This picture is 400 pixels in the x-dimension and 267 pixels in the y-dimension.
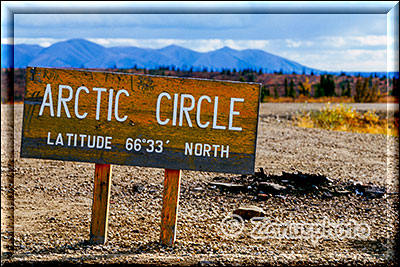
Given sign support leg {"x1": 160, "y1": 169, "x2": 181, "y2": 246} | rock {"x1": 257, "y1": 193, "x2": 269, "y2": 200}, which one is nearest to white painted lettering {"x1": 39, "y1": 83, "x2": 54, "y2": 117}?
sign support leg {"x1": 160, "y1": 169, "x2": 181, "y2": 246}

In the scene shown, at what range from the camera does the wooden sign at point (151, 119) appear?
3.93 metres

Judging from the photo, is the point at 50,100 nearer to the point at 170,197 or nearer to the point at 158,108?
the point at 158,108

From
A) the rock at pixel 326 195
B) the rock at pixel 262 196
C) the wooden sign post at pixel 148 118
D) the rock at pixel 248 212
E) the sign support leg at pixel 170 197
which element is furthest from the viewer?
the rock at pixel 326 195

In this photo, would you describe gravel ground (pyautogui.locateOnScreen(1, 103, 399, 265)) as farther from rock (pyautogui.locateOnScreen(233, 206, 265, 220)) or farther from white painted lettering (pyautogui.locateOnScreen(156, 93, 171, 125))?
white painted lettering (pyautogui.locateOnScreen(156, 93, 171, 125))

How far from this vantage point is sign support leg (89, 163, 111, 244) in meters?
4.05

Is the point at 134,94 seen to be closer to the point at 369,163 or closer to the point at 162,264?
the point at 162,264

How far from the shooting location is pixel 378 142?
983cm

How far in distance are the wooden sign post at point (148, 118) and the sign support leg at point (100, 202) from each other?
0.43 feet

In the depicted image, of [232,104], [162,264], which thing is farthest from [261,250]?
[232,104]

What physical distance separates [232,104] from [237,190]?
2.24 metres

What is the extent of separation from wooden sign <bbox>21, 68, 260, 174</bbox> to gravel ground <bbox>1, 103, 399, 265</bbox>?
791 millimetres

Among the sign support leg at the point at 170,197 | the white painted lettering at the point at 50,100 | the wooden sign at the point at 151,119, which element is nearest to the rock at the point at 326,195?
the wooden sign at the point at 151,119

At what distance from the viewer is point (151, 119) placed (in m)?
3.95

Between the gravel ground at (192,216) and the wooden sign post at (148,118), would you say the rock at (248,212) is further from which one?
the wooden sign post at (148,118)
